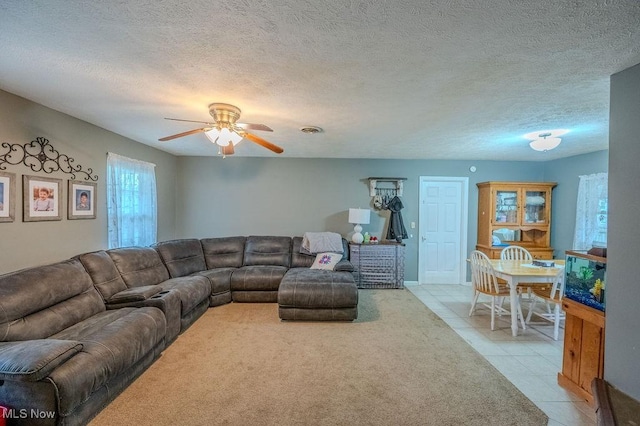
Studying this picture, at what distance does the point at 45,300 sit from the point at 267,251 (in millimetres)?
2847

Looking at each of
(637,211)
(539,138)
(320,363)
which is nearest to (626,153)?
(637,211)

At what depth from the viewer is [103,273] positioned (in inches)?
113

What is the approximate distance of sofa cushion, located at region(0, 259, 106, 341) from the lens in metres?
1.96

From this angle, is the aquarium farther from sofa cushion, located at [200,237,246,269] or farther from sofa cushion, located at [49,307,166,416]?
sofa cushion, located at [200,237,246,269]

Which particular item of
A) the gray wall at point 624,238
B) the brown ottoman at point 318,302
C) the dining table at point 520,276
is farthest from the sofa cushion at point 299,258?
the gray wall at point 624,238

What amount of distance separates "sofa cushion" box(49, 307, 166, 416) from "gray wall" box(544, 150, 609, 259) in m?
6.00

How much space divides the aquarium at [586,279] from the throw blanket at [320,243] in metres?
2.97

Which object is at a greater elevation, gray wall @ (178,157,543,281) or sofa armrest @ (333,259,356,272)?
gray wall @ (178,157,543,281)

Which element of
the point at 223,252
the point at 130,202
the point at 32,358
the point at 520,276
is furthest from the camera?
the point at 223,252

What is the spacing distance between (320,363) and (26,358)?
2.03m

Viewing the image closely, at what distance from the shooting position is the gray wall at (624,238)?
1.67 meters

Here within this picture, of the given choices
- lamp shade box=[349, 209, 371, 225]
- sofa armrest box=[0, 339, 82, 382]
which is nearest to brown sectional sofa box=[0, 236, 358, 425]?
sofa armrest box=[0, 339, 82, 382]

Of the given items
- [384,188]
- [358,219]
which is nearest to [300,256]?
[358,219]

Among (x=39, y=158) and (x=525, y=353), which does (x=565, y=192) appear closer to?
(x=525, y=353)
